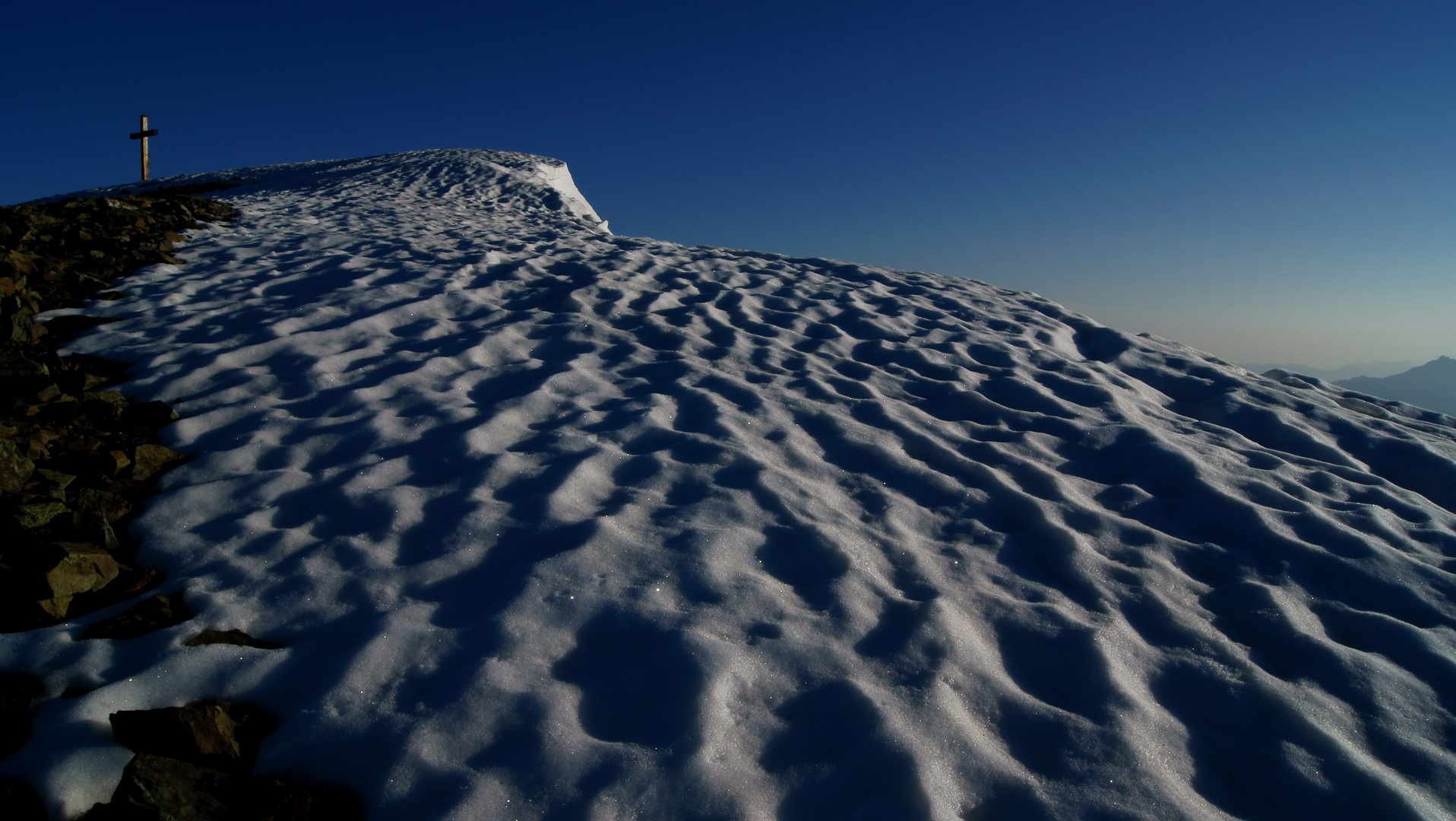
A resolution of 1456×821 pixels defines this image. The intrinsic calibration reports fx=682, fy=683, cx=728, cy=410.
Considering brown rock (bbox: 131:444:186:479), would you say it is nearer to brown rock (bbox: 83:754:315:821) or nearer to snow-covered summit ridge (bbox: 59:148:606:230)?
brown rock (bbox: 83:754:315:821)

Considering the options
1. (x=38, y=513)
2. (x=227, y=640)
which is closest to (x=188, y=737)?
Answer: (x=227, y=640)

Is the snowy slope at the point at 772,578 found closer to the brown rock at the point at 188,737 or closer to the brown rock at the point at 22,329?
the brown rock at the point at 188,737

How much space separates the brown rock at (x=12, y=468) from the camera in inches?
93.6

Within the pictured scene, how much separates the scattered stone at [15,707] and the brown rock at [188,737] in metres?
0.18

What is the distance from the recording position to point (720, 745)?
1.67 metres

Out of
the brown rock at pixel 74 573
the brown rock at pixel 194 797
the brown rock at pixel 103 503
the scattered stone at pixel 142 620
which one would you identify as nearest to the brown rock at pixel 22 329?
the brown rock at pixel 103 503

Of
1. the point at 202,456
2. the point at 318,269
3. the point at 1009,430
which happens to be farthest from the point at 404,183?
the point at 1009,430

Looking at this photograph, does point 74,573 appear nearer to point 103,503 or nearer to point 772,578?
point 103,503

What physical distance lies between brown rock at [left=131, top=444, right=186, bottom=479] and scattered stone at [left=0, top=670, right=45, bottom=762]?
4.08 ft

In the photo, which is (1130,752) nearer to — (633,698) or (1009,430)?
(633,698)

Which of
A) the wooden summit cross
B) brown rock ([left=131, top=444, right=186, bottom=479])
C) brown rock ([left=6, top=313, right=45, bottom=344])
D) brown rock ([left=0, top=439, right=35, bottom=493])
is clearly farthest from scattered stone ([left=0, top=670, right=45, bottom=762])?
the wooden summit cross

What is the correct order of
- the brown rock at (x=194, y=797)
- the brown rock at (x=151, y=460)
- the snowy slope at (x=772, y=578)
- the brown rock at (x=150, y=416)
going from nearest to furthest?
1. the brown rock at (x=194, y=797)
2. the snowy slope at (x=772, y=578)
3. the brown rock at (x=151, y=460)
4. the brown rock at (x=150, y=416)

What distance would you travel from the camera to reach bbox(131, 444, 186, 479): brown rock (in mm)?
2801

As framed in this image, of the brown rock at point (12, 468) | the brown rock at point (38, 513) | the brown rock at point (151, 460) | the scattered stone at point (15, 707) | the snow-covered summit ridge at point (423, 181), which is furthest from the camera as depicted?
the snow-covered summit ridge at point (423, 181)
